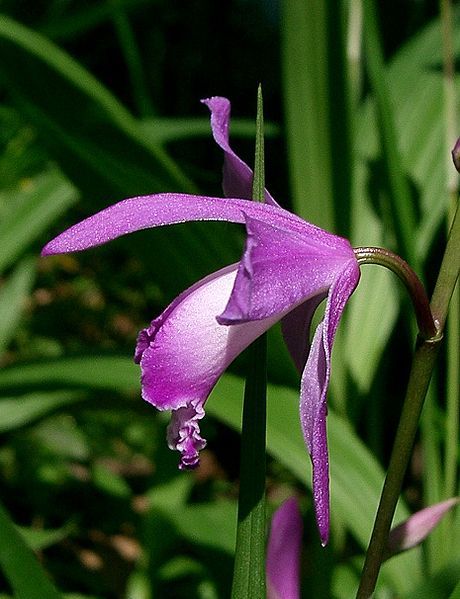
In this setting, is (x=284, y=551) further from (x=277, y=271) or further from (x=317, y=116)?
(x=317, y=116)

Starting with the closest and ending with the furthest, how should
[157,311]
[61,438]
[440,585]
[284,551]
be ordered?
[284,551] < [440,585] < [61,438] < [157,311]

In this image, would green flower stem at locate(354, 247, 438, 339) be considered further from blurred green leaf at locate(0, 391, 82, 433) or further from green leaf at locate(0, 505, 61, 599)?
blurred green leaf at locate(0, 391, 82, 433)

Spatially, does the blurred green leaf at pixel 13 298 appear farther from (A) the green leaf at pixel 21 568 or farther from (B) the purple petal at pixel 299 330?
(B) the purple petal at pixel 299 330

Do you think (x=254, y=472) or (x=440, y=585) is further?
(x=440, y=585)

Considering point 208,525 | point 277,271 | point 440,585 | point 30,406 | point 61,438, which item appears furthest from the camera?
point 61,438

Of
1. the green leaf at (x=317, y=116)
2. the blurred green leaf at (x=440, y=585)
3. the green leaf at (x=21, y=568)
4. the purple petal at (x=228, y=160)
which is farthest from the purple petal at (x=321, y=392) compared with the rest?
the green leaf at (x=317, y=116)

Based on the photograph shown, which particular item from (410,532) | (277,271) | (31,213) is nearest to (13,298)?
(31,213)
